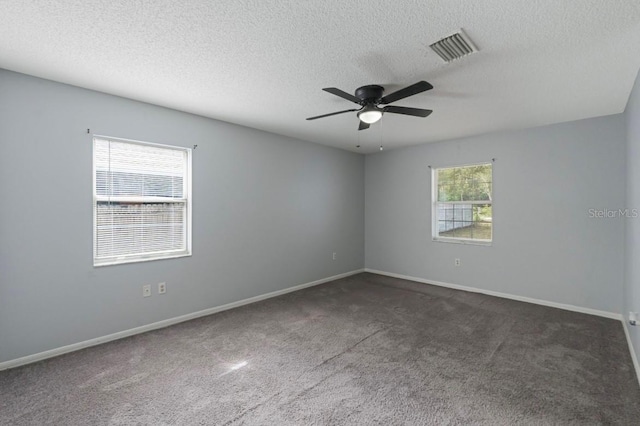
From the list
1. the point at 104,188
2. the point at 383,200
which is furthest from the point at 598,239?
the point at 104,188

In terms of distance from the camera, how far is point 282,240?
466cm

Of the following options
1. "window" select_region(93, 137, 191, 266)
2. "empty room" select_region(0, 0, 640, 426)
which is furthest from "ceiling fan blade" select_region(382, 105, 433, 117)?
"window" select_region(93, 137, 191, 266)

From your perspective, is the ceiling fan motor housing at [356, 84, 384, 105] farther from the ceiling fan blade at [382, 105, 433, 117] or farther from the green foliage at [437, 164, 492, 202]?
the green foliage at [437, 164, 492, 202]

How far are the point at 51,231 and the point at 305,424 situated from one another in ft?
8.84

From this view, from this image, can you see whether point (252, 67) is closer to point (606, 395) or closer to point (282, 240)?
point (282, 240)

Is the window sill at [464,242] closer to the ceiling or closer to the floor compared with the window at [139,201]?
closer to the floor

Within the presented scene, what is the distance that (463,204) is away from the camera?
16.2ft

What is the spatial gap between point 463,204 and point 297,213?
2.72 m

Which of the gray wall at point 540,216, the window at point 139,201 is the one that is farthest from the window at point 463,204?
the window at point 139,201

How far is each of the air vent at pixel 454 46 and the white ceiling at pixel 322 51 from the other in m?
0.05

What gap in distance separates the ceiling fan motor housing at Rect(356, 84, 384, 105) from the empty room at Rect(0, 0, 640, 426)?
2cm

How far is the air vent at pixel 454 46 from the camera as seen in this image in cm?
200

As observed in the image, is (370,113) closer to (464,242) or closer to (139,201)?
(139,201)

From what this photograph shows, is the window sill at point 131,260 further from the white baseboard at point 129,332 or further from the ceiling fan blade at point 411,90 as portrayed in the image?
the ceiling fan blade at point 411,90
